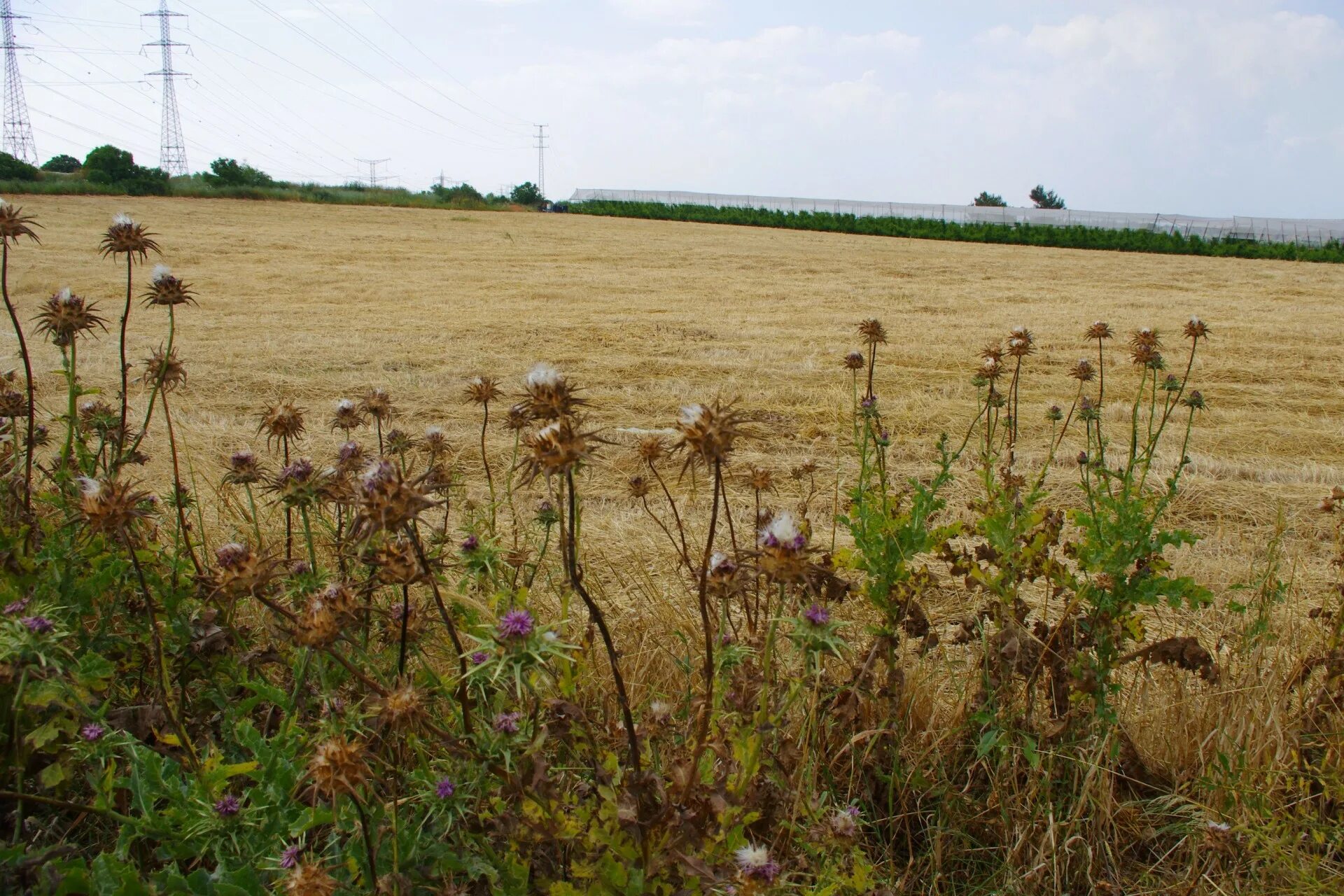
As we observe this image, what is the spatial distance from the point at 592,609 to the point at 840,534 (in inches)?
135

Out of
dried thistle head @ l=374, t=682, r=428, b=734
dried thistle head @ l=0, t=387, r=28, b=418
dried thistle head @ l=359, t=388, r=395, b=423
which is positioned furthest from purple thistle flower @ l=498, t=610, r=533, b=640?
dried thistle head @ l=0, t=387, r=28, b=418

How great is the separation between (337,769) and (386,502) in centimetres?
34

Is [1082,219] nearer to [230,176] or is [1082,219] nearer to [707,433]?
[230,176]

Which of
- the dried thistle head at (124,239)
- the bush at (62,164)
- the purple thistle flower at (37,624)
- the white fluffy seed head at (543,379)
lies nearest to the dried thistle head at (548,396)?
the white fluffy seed head at (543,379)

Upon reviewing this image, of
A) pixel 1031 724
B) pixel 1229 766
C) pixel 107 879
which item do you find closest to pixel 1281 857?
pixel 1229 766

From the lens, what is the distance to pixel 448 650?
8.18 feet

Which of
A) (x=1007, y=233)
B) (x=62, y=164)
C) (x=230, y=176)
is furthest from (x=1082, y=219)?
(x=62, y=164)

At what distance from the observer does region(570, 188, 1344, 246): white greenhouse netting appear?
41031mm

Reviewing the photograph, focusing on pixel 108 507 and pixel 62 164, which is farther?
pixel 62 164

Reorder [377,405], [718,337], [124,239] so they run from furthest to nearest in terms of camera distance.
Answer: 1. [718,337]
2. [377,405]
3. [124,239]

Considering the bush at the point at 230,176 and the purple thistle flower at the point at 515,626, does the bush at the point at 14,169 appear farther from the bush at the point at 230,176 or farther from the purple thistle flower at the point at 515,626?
the purple thistle flower at the point at 515,626

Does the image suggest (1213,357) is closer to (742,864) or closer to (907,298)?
(907,298)

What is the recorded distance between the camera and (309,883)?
1211mm

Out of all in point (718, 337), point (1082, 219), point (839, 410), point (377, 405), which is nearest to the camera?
point (377, 405)
